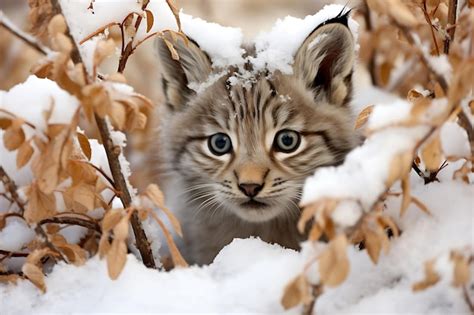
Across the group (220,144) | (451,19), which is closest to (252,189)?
(220,144)

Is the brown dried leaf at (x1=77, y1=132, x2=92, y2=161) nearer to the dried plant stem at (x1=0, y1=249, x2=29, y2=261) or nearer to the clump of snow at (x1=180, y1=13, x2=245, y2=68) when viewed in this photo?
the dried plant stem at (x1=0, y1=249, x2=29, y2=261)

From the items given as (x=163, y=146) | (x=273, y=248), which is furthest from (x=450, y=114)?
(x=163, y=146)

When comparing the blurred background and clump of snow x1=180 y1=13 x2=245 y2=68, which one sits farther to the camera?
the blurred background

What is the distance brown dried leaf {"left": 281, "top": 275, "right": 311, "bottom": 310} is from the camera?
108 cm

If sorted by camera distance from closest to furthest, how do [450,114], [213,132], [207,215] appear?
[450,114]
[213,132]
[207,215]

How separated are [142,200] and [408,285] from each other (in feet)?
1.73

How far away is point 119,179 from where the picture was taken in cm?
145

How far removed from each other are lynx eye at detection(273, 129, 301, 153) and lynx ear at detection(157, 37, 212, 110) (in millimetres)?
303

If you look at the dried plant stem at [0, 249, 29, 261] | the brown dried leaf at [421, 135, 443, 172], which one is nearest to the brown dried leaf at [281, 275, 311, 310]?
the brown dried leaf at [421, 135, 443, 172]

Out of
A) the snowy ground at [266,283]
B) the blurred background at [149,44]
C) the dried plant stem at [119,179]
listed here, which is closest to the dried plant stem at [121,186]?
the dried plant stem at [119,179]

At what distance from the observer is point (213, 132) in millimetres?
2064

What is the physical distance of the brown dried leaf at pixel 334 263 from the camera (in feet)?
3.39

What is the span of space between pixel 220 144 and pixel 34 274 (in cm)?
86

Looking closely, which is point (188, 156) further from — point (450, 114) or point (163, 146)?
point (450, 114)
